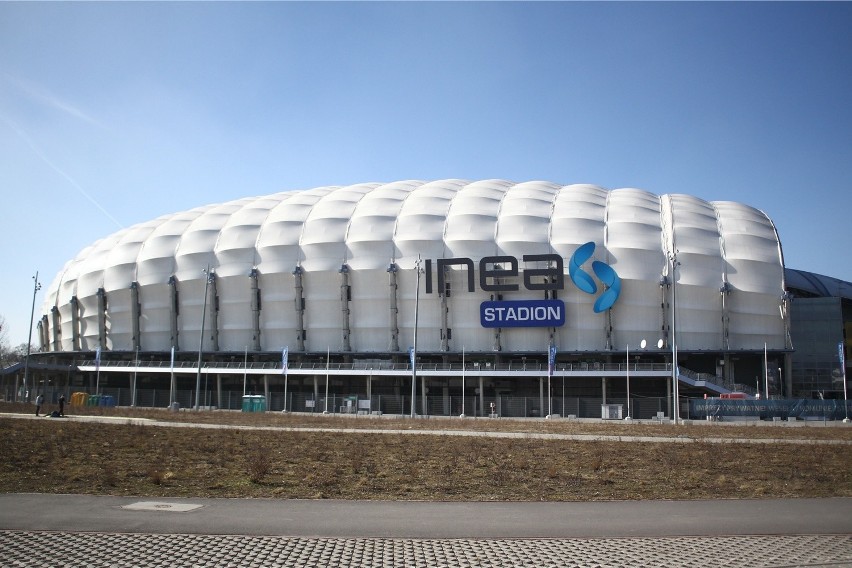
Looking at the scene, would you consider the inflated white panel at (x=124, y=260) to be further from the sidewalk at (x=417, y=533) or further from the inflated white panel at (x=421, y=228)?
the sidewalk at (x=417, y=533)

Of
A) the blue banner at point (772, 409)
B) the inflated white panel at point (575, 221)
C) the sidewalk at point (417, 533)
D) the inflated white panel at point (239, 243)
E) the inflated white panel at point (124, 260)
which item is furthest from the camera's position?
the inflated white panel at point (124, 260)

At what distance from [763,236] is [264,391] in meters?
55.6

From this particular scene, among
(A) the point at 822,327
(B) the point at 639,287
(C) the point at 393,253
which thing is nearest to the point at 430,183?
(C) the point at 393,253

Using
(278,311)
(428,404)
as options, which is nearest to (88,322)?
(278,311)

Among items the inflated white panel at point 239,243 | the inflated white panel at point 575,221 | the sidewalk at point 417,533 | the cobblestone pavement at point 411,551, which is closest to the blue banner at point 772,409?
the inflated white panel at point 575,221

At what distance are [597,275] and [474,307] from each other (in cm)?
1278

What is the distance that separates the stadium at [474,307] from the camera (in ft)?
231

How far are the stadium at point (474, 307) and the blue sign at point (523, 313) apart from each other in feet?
0.66

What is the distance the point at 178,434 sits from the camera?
31.4 meters

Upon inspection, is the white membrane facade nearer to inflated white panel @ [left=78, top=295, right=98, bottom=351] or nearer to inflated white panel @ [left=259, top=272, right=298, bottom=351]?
inflated white panel @ [left=259, top=272, right=298, bottom=351]

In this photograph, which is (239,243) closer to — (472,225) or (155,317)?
(155,317)

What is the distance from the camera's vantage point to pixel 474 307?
Result: 241ft

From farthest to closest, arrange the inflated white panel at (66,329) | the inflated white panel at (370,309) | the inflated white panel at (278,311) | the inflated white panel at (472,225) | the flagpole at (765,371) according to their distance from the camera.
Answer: the inflated white panel at (66,329), the inflated white panel at (278,311), the inflated white panel at (370,309), the inflated white panel at (472,225), the flagpole at (765,371)

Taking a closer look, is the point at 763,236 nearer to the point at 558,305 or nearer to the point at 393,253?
the point at 558,305
